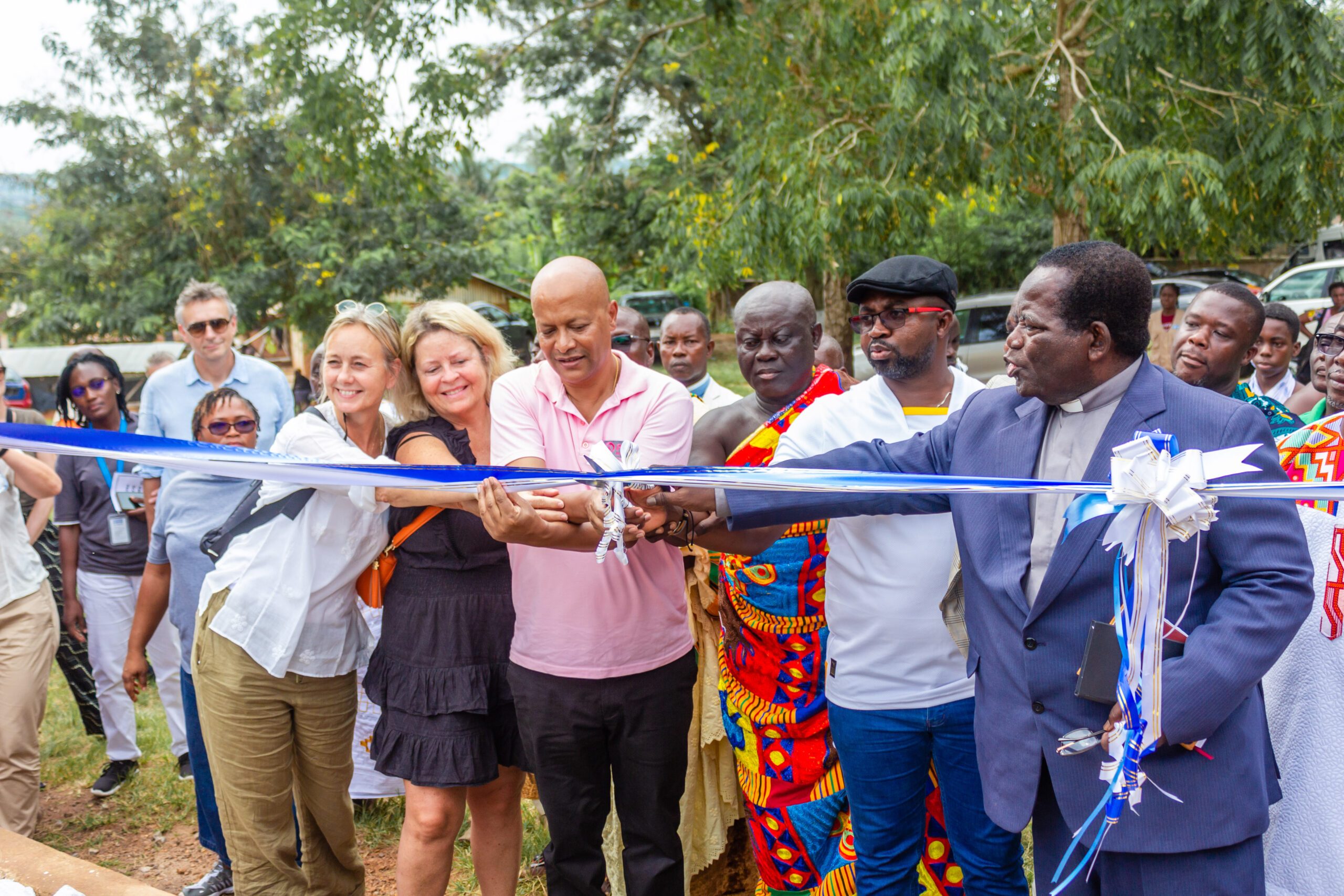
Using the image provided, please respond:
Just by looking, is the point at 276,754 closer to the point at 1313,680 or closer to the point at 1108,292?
the point at 1108,292

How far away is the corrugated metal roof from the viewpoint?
16719mm

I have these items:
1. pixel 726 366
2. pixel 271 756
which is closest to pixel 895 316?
pixel 271 756

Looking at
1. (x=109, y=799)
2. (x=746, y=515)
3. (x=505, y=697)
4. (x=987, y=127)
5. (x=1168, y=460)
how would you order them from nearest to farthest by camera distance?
(x=1168, y=460)
(x=746, y=515)
(x=505, y=697)
(x=109, y=799)
(x=987, y=127)

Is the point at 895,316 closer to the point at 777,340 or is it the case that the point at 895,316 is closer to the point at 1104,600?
the point at 777,340

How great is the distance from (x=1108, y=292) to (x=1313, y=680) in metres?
1.33

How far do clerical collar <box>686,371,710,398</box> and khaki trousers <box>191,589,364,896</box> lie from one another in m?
2.16

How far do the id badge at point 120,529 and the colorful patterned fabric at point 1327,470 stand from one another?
16.3 feet

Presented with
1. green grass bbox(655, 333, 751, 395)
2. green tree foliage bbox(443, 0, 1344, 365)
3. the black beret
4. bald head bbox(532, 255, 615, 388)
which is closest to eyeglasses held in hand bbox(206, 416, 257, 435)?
bald head bbox(532, 255, 615, 388)

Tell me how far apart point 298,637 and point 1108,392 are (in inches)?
95.3

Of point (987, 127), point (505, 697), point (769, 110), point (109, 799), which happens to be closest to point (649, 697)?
point (505, 697)

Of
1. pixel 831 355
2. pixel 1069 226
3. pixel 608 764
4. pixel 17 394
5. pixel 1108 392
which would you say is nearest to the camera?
pixel 1108 392

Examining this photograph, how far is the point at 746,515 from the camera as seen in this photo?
2609 millimetres

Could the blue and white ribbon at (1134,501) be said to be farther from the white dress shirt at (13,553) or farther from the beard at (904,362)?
the white dress shirt at (13,553)

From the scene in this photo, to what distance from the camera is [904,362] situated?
3.00 m
